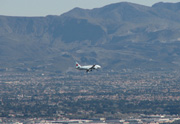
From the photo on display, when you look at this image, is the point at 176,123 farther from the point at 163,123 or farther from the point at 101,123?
the point at 101,123

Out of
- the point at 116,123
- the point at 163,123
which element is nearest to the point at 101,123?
the point at 116,123

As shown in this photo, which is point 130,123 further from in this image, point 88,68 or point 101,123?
point 88,68

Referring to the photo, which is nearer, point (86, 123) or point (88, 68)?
point (88, 68)

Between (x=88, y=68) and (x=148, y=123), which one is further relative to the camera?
(x=148, y=123)

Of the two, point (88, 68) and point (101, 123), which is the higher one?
point (88, 68)

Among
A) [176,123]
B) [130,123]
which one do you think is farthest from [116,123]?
[176,123]

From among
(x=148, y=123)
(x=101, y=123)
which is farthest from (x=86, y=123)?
(x=148, y=123)

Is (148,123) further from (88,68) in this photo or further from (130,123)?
(88,68)

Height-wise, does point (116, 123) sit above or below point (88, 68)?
below
